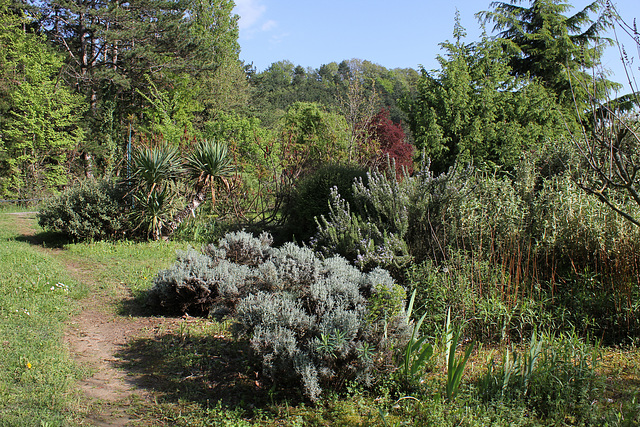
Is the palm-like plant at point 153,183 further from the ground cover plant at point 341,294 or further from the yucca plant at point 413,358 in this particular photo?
the yucca plant at point 413,358

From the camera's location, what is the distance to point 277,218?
9773 millimetres

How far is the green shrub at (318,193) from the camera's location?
7.96 metres

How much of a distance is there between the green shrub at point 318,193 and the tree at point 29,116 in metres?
14.0

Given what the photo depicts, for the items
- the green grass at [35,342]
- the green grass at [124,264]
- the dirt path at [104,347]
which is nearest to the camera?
the green grass at [35,342]

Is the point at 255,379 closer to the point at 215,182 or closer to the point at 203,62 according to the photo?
the point at 215,182

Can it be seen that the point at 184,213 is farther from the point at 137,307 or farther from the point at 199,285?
the point at 199,285

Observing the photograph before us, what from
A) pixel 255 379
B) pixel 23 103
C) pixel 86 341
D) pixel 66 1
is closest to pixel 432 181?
pixel 255 379

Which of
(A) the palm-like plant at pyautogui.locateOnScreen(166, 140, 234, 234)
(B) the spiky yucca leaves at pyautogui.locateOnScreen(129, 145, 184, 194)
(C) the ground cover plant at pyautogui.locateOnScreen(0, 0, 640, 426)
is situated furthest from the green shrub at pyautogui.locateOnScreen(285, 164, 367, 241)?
(B) the spiky yucca leaves at pyautogui.locateOnScreen(129, 145, 184, 194)

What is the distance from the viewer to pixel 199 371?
383cm

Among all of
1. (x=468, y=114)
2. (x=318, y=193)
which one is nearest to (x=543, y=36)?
(x=468, y=114)

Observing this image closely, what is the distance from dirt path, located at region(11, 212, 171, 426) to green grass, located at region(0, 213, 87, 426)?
122mm

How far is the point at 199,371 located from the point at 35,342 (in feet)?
5.32

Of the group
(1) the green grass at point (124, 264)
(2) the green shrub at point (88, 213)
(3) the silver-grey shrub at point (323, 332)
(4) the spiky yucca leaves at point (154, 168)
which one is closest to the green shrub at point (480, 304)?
(3) the silver-grey shrub at point (323, 332)

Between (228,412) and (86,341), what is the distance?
2.17 m
